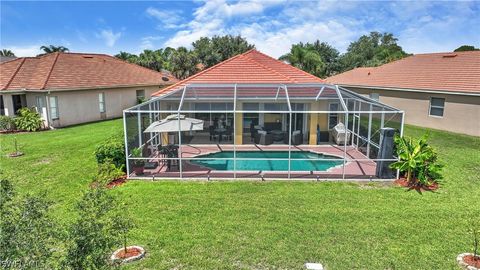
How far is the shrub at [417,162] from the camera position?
11.1m

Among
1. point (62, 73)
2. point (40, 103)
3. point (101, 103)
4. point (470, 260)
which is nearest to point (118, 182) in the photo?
point (470, 260)

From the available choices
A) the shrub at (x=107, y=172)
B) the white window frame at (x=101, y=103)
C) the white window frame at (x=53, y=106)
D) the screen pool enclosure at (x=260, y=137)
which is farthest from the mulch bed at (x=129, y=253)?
the white window frame at (x=101, y=103)

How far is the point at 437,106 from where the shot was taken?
21969 mm

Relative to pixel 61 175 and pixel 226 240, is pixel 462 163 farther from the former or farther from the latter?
pixel 61 175

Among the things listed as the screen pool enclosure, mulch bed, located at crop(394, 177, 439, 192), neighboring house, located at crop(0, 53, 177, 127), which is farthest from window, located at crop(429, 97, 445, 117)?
neighboring house, located at crop(0, 53, 177, 127)

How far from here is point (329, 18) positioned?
1066 inches

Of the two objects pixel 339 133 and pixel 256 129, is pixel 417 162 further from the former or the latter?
pixel 256 129

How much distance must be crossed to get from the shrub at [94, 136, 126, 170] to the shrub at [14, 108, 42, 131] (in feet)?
44.5

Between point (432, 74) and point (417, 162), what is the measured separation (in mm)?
16529

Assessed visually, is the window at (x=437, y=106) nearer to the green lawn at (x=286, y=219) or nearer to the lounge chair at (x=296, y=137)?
the green lawn at (x=286, y=219)

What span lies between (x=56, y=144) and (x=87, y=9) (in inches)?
435

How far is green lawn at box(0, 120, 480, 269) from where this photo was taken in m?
6.72

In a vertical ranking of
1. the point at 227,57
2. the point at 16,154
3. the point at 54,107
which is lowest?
the point at 16,154

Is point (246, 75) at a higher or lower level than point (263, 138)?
higher
